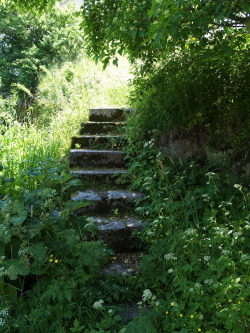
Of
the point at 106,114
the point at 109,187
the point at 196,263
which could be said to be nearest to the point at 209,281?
the point at 196,263

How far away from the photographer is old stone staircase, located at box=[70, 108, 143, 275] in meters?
3.33

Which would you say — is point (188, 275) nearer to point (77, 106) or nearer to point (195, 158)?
point (195, 158)

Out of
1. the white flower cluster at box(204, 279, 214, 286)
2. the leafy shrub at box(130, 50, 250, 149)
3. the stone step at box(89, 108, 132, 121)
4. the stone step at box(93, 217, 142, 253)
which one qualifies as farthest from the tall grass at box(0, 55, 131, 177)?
the white flower cluster at box(204, 279, 214, 286)

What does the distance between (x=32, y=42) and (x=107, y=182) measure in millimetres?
14331

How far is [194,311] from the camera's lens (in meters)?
1.98

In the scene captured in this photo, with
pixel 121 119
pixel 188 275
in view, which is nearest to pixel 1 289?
pixel 188 275

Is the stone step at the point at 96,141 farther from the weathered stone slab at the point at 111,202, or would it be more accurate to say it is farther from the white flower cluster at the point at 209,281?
the white flower cluster at the point at 209,281

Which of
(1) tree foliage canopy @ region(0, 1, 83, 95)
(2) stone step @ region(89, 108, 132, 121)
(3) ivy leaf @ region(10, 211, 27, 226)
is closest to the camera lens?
(3) ivy leaf @ region(10, 211, 27, 226)

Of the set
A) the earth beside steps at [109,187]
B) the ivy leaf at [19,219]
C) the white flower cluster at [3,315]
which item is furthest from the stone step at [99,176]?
the white flower cluster at [3,315]

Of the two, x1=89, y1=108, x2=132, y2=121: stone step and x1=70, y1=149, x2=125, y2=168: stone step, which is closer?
x1=70, y1=149, x2=125, y2=168: stone step

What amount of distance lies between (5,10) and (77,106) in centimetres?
1184

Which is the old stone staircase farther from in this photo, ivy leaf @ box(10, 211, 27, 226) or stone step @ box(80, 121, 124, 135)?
ivy leaf @ box(10, 211, 27, 226)

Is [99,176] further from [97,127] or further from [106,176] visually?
[97,127]

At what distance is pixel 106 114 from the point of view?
5875 millimetres
